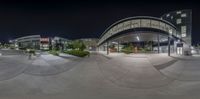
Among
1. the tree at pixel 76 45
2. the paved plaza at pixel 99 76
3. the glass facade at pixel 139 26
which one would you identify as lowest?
the paved plaza at pixel 99 76

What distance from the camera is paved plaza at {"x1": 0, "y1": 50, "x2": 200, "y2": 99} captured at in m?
3.47

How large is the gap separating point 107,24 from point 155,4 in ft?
3.54

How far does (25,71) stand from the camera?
408cm

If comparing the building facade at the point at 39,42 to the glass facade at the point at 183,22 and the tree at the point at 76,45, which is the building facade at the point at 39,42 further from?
the glass facade at the point at 183,22

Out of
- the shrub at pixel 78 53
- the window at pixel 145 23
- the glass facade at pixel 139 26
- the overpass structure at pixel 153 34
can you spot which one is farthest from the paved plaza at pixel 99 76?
the window at pixel 145 23

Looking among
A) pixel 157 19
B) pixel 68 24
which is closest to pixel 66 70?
pixel 68 24

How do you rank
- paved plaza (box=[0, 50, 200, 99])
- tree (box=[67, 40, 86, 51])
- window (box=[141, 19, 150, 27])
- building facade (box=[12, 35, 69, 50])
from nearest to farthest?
paved plaza (box=[0, 50, 200, 99])
window (box=[141, 19, 150, 27])
building facade (box=[12, 35, 69, 50])
tree (box=[67, 40, 86, 51])

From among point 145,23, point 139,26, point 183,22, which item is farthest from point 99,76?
point 183,22

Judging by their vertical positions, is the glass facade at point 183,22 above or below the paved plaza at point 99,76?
above

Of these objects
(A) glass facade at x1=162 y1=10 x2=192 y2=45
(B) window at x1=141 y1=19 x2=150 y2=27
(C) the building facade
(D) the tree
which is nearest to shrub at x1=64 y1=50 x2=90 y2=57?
(D) the tree

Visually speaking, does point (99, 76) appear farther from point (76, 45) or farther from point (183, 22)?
point (183, 22)

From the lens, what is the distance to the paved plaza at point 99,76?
3.47 meters

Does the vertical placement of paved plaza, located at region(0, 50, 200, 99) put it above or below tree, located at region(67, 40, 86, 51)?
below

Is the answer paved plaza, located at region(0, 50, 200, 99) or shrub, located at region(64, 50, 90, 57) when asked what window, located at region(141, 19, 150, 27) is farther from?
shrub, located at region(64, 50, 90, 57)
